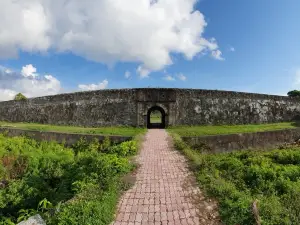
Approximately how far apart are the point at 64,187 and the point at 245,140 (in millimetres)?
9870

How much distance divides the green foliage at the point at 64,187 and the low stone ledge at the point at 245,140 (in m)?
4.29

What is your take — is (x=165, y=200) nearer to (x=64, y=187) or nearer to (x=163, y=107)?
(x=64, y=187)

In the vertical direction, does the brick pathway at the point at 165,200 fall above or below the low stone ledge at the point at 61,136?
below

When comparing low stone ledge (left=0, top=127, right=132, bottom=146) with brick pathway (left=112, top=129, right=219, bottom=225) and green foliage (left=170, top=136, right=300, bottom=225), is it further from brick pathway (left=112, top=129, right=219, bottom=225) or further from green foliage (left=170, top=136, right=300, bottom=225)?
brick pathway (left=112, top=129, right=219, bottom=225)

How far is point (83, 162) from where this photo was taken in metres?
6.18

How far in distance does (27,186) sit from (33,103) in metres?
16.8

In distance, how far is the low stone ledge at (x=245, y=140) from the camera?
11.1 meters

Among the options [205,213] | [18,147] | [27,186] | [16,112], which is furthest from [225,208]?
[16,112]

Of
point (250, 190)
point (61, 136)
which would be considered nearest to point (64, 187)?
point (250, 190)

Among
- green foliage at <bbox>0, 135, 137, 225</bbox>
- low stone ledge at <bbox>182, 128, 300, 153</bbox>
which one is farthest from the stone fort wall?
green foliage at <bbox>0, 135, 137, 225</bbox>

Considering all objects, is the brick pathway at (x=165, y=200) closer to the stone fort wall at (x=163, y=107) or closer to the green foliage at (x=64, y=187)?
the green foliage at (x=64, y=187)

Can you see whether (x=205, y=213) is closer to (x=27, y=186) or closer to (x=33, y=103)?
(x=27, y=186)

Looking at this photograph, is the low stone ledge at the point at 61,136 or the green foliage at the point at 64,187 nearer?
the green foliage at the point at 64,187

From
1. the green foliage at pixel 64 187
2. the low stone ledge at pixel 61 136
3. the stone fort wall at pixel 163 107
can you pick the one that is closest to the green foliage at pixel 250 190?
the green foliage at pixel 64 187
